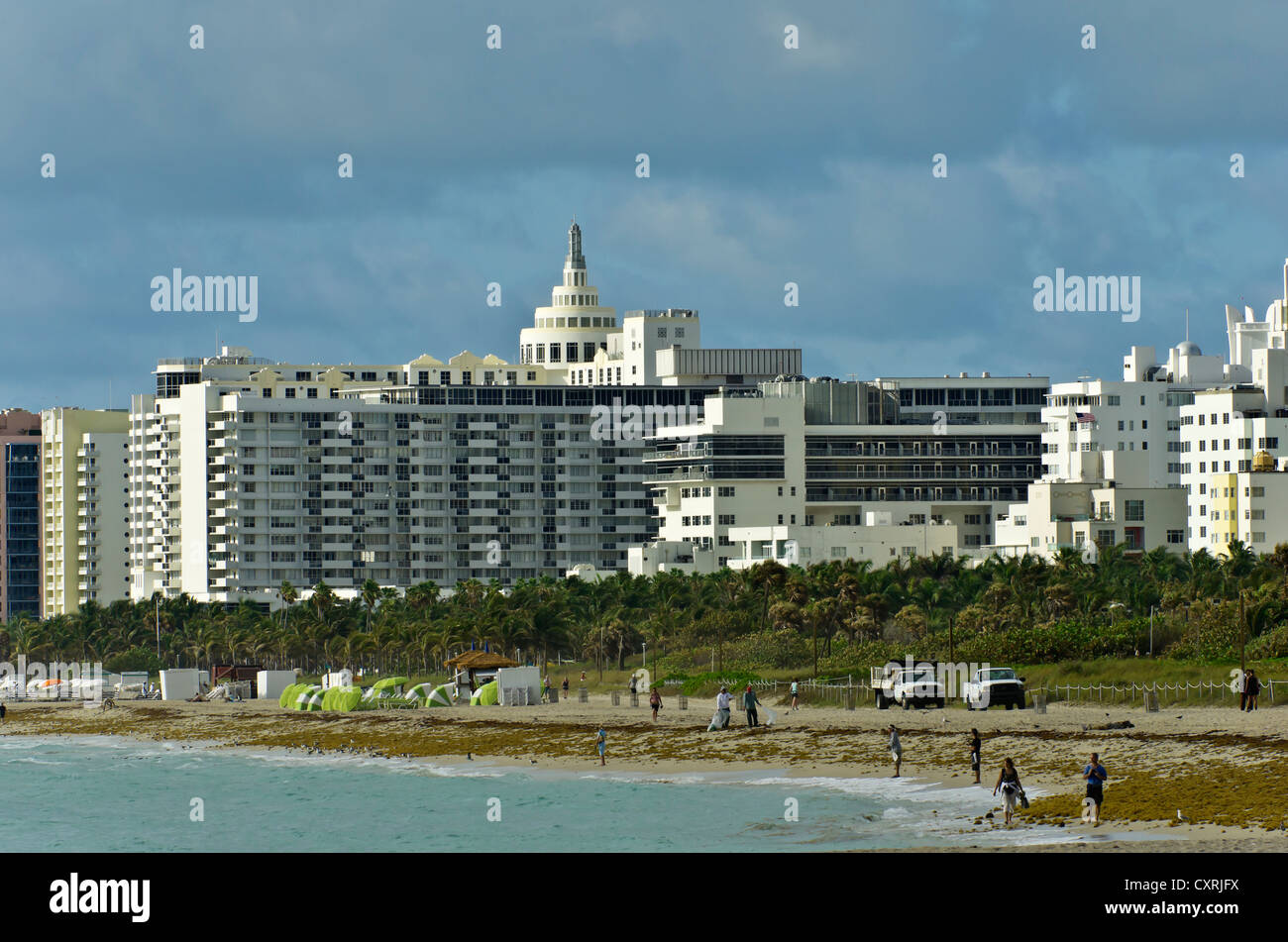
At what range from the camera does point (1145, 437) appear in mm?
195375

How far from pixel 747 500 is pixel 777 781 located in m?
129

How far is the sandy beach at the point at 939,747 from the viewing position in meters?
48.0

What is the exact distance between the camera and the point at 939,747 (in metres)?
70.9

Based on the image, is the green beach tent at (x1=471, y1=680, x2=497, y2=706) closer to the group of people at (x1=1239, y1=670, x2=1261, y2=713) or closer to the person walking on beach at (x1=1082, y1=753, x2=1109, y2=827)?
the group of people at (x1=1239, y1=670, x2=1261, y2=713)

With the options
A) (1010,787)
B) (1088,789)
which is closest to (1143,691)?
(1010,787)

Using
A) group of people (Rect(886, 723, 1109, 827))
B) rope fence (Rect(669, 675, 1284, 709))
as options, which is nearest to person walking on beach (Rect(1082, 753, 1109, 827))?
group of people (Rect(886, 723, 1109, 827))

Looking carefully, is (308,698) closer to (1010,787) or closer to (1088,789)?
(1010,787)

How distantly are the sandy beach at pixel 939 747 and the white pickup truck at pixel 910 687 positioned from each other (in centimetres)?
122

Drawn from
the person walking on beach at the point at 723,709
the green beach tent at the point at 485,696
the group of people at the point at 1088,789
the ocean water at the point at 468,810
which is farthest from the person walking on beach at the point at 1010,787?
the green beach tent at the point at 485,696

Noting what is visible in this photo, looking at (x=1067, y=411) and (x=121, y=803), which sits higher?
(x=1067, y=411)

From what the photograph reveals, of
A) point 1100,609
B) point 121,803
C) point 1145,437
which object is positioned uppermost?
point 1145,437
